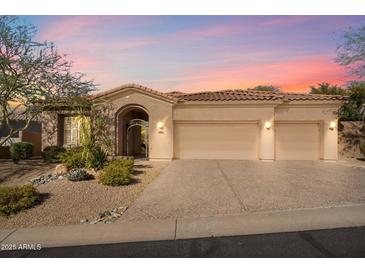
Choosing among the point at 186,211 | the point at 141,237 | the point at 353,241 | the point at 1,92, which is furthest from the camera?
the point at 1,92

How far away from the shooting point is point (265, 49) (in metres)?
15.4

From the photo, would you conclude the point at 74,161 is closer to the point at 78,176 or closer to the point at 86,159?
the point at 86,159

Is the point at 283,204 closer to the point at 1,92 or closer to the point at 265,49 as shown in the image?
the point at 265,49

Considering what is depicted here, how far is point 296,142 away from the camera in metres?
18.0

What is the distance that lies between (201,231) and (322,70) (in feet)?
53.0

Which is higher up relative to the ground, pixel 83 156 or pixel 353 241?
pixel 83 156

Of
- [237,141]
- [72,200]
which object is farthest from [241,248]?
[237,141]

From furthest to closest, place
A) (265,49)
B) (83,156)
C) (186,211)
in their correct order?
(265,49) < (83,156) < (186,211)

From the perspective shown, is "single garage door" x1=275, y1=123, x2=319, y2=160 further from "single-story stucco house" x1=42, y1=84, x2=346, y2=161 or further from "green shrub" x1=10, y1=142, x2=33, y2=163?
"green shrub" x1=10, y1=142, x2=33, y2=163

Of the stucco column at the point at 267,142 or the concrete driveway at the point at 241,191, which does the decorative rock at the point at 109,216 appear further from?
the stucco column at the point at 267,142

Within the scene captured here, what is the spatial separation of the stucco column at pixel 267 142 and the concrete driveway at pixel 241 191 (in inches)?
147

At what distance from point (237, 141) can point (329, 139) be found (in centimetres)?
546
